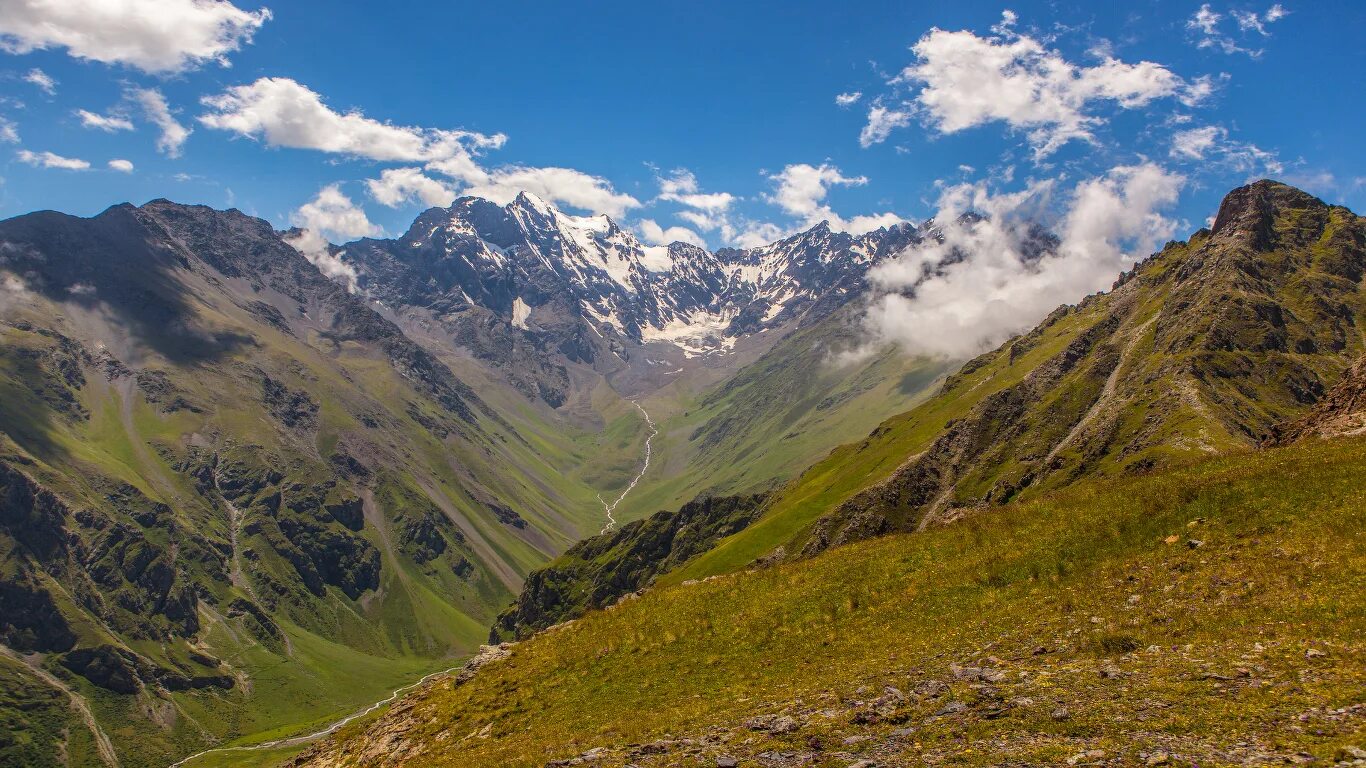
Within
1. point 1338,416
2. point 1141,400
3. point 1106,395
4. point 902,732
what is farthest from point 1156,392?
point 902,732

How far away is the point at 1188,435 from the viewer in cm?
10600

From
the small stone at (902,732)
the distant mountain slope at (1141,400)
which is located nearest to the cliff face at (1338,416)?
the small stone at (902,732)

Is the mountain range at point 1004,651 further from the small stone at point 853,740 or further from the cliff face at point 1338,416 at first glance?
the cliff face at point 1338,416

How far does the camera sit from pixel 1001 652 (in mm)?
23516

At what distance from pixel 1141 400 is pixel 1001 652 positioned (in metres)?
126

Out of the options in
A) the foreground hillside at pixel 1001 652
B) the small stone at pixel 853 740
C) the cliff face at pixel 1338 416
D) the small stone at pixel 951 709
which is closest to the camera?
the foreground hillside at pixel 1001 652

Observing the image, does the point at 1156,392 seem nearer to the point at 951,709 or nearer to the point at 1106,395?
the point at 1106,395

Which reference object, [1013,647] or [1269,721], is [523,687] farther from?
[1269,721]

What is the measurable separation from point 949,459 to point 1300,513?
139598 mm

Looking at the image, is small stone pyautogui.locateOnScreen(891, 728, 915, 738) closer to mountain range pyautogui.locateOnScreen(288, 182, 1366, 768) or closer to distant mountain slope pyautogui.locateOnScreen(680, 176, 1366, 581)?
mountain range pyautogui.locateOnScreen(288, 182, 1366, 768)

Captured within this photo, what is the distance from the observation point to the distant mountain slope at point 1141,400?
120 meters

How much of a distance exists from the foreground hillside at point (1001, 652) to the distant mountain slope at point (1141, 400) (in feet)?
269

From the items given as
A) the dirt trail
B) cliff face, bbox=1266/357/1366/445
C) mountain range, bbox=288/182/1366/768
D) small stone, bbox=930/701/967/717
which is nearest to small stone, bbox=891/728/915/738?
mountain range, bbox=288/182/1366/768

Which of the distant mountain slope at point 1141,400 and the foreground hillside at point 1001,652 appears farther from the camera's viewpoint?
the distant mountain slope at point 1141,400
